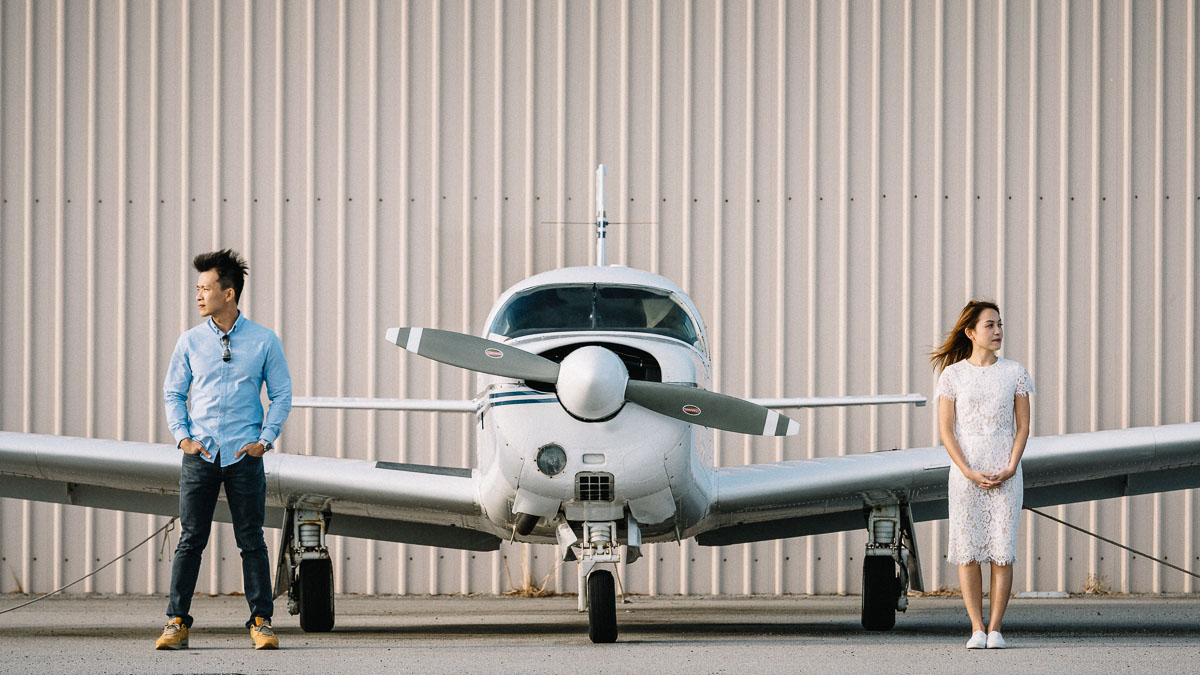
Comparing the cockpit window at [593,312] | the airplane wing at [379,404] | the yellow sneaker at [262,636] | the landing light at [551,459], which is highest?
the cockpit window at [593,312]

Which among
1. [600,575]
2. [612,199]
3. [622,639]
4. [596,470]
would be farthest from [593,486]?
[612,199]

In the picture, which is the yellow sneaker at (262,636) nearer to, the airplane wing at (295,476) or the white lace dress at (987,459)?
the airplane wing at (295,476)

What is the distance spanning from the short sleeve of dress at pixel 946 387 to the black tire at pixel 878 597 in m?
2.24

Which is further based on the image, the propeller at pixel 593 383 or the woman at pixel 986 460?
the woman at pixel 986 460

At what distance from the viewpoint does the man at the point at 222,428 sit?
6422mm

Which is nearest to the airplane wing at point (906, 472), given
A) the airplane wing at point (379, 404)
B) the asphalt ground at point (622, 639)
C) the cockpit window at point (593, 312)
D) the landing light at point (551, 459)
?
the asphalt ground at point (622, 639)

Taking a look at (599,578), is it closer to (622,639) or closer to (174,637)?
(622,639)

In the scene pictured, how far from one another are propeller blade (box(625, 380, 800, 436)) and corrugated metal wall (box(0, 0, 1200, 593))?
5.27 meters

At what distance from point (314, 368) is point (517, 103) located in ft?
9.75

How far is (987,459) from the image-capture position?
669 cm

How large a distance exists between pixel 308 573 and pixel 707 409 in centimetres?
295

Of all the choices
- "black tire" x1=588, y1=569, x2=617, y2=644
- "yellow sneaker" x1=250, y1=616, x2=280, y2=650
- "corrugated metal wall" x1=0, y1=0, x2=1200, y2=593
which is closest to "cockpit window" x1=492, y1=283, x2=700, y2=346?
"black tire" x1=588, y1=569, x2=617, y2=644

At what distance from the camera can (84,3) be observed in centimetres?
1279

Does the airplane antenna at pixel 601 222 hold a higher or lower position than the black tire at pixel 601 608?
higher
